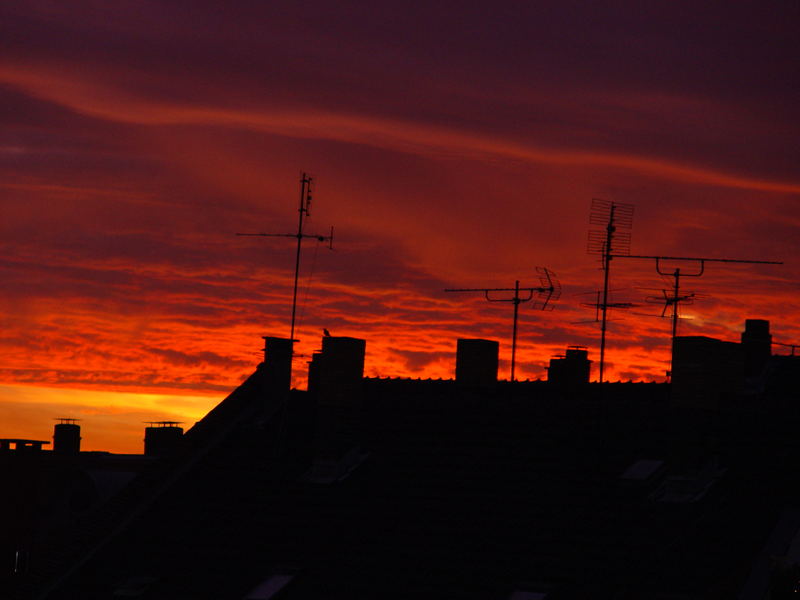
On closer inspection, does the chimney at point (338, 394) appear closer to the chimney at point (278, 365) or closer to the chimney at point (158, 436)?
the chimney at point (278, 365)

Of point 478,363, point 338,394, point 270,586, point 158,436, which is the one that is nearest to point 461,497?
point 270,586

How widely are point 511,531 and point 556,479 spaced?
1.77m

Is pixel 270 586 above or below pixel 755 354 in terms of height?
below

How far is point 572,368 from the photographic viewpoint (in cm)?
3859

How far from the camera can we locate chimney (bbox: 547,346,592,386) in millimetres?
38406

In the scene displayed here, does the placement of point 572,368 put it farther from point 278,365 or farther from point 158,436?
point 158,436

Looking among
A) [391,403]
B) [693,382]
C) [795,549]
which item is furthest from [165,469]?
[795,549]

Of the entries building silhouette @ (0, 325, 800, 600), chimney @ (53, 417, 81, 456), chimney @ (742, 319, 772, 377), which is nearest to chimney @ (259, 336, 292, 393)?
building silhouette @ (0, 325, 800, 600)

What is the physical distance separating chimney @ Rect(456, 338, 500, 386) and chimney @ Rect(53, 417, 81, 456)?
40.2 m

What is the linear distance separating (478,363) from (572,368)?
3.44 meters

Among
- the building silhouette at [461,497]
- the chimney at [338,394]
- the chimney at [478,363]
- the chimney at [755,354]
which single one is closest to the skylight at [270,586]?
the building silhouette at [461,497]

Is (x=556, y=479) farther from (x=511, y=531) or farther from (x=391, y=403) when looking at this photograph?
(x=391, y=403)

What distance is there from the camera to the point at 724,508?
26.9m

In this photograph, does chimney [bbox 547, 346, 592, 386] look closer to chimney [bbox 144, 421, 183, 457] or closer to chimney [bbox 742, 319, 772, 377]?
chimney [bbox 742, 319, 772, 377]
